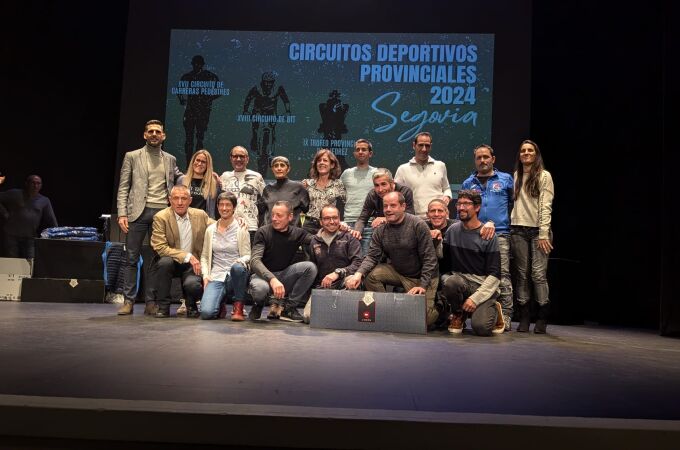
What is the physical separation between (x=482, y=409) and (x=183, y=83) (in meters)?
5.77

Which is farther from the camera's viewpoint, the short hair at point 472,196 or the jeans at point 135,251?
the jeans at point 135,251

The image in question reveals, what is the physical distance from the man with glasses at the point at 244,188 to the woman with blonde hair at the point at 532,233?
222 centimetres

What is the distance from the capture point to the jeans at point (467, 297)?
386cm

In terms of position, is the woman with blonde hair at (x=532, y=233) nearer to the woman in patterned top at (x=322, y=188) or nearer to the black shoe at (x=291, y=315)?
the woman in patterned top at (x=322, y=188)

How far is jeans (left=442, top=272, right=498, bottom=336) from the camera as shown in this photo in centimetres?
386

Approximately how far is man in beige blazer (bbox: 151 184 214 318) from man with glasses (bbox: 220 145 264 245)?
0.60m

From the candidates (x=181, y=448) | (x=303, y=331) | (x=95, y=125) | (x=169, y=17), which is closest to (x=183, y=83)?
(x=169, y=17)

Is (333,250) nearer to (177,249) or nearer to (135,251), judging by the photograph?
(177,249)

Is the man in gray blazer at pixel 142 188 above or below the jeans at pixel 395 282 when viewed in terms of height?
above

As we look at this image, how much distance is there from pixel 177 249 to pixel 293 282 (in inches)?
37.2

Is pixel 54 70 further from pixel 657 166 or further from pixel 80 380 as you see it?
pixel 657 166

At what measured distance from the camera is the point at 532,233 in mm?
4223

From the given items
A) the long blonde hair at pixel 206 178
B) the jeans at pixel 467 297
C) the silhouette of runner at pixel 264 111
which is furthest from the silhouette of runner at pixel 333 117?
the jeans at pixel 467 297

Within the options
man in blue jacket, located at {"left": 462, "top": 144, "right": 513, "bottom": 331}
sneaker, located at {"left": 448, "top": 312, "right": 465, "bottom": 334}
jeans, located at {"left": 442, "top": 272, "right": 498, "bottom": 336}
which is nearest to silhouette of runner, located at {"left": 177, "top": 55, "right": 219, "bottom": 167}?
man in blue jacket, located at {"left": 462, "top": 144, "right": 513, "bottom": 331}
